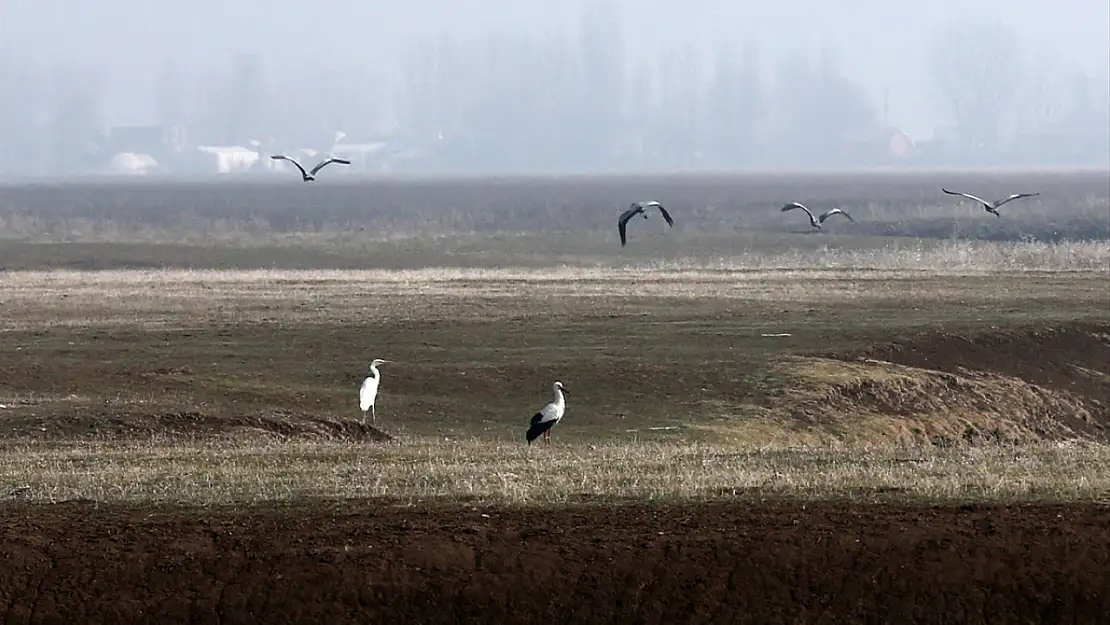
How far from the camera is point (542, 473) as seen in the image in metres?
17.8

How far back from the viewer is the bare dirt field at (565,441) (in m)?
13.3

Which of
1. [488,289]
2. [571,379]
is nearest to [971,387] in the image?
[571,379]

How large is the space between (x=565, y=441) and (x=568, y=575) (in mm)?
12516

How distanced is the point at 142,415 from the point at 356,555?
13.3m

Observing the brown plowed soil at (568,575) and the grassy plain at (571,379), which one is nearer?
the brown plowed soil at (568,575)

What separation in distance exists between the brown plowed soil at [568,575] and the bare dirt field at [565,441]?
2 cm

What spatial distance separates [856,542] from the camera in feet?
45.1

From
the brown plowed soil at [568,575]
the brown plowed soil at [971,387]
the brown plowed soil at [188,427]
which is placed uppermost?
the brown plowed soil at [568,575]

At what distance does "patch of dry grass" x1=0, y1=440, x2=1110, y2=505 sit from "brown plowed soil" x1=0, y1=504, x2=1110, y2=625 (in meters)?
1.64

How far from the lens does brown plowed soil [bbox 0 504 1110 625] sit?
1317cm

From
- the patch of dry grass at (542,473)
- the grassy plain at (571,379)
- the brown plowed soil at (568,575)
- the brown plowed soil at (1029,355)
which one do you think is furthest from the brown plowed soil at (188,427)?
the brown plowed soil at (1029,355)

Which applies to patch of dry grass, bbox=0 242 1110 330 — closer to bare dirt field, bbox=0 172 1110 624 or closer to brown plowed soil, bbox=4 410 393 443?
bare dirt field, bbox=0 172 1110 624

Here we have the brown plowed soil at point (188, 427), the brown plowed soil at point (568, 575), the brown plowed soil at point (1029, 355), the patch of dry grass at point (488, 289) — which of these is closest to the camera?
the brown plowed soil at point (568, 575)

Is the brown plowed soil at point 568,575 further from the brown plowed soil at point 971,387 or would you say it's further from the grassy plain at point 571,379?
the brown plowed soil at point 971,387
